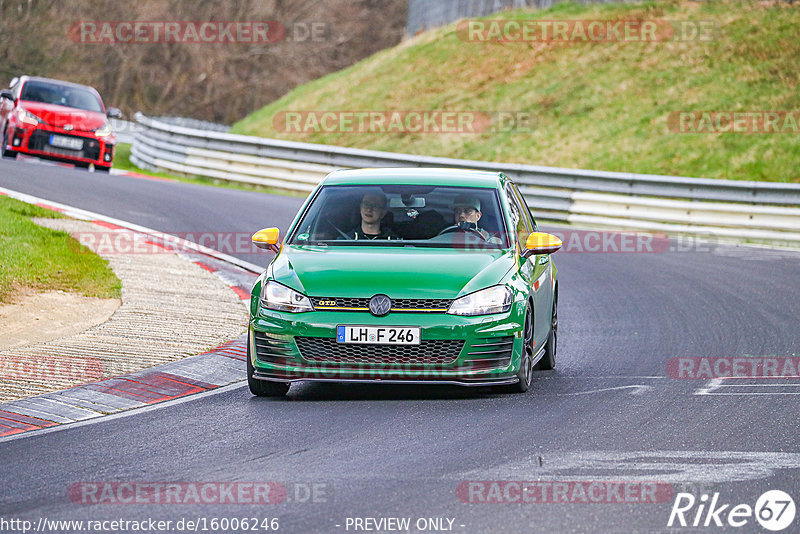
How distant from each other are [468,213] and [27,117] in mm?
18252

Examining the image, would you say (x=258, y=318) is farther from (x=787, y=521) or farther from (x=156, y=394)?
(x=787, y=521)

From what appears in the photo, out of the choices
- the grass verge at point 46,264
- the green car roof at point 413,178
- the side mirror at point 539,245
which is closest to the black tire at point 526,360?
the side mirror at point 539,245

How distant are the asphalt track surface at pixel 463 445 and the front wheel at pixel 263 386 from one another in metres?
0.08

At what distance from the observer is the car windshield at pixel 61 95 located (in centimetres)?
2655

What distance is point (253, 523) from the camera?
565 centimetres
